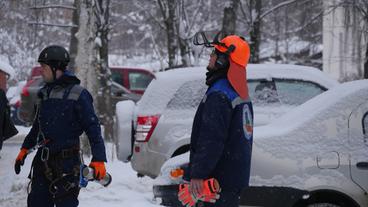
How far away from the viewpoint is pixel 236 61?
13.7ft

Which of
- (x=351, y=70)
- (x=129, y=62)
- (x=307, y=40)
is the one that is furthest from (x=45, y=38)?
(x=351, y=70)

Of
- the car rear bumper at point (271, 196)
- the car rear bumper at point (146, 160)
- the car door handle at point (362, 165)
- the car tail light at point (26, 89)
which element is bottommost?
the car rear bumper at point (271, 196)

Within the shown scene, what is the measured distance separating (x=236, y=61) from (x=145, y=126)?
4.53 m

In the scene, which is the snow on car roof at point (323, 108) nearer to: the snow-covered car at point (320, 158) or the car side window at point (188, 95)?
the snow-covered car at point (320, 158)

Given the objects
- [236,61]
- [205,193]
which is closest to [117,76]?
[236,61]

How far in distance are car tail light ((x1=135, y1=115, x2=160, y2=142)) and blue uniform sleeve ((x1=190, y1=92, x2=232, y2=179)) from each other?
4.57 metres

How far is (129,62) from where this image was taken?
45.7 metres

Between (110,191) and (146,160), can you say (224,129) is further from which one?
(110,191)

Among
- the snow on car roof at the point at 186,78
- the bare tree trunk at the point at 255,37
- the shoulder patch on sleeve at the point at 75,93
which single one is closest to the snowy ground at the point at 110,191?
the snow on car roof at the point at 186,78

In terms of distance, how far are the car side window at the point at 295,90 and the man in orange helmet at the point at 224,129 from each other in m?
4.96

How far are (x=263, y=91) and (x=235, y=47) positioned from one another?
500cm

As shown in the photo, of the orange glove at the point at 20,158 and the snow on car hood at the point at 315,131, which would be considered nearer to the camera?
the orange glove at the point at 20,158

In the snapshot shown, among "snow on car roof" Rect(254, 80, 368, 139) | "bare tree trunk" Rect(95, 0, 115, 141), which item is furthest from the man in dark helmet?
"bare tree trunk" Rect(95, 0, 115, 141)

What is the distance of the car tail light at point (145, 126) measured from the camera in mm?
8562
